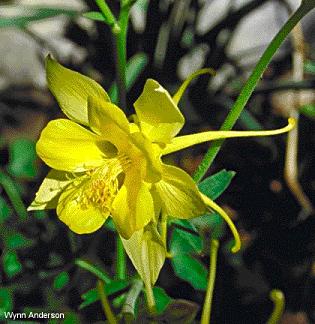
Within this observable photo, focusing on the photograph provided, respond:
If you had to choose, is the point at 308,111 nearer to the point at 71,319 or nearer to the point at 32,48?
the point at 32,48

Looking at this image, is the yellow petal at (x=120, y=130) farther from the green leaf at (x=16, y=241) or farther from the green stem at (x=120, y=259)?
the green leaf at (x=16, y=241)

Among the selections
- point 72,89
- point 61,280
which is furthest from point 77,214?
point 61,280

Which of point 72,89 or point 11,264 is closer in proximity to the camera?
point 72,89

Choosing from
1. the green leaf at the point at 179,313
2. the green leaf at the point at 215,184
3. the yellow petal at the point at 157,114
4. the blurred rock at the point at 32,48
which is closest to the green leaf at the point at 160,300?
the green leaf at the point at 179,313

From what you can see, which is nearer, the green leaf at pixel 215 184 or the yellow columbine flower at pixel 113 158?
the yellow columbine flower at pixel 113 158

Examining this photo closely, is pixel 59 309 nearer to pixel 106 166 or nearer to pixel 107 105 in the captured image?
pixel 106 166

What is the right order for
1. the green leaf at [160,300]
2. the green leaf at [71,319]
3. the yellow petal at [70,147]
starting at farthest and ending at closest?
→ the green leaf at [71,319]
the green leaf at [160,300]
the yellow petal at [70,147]
